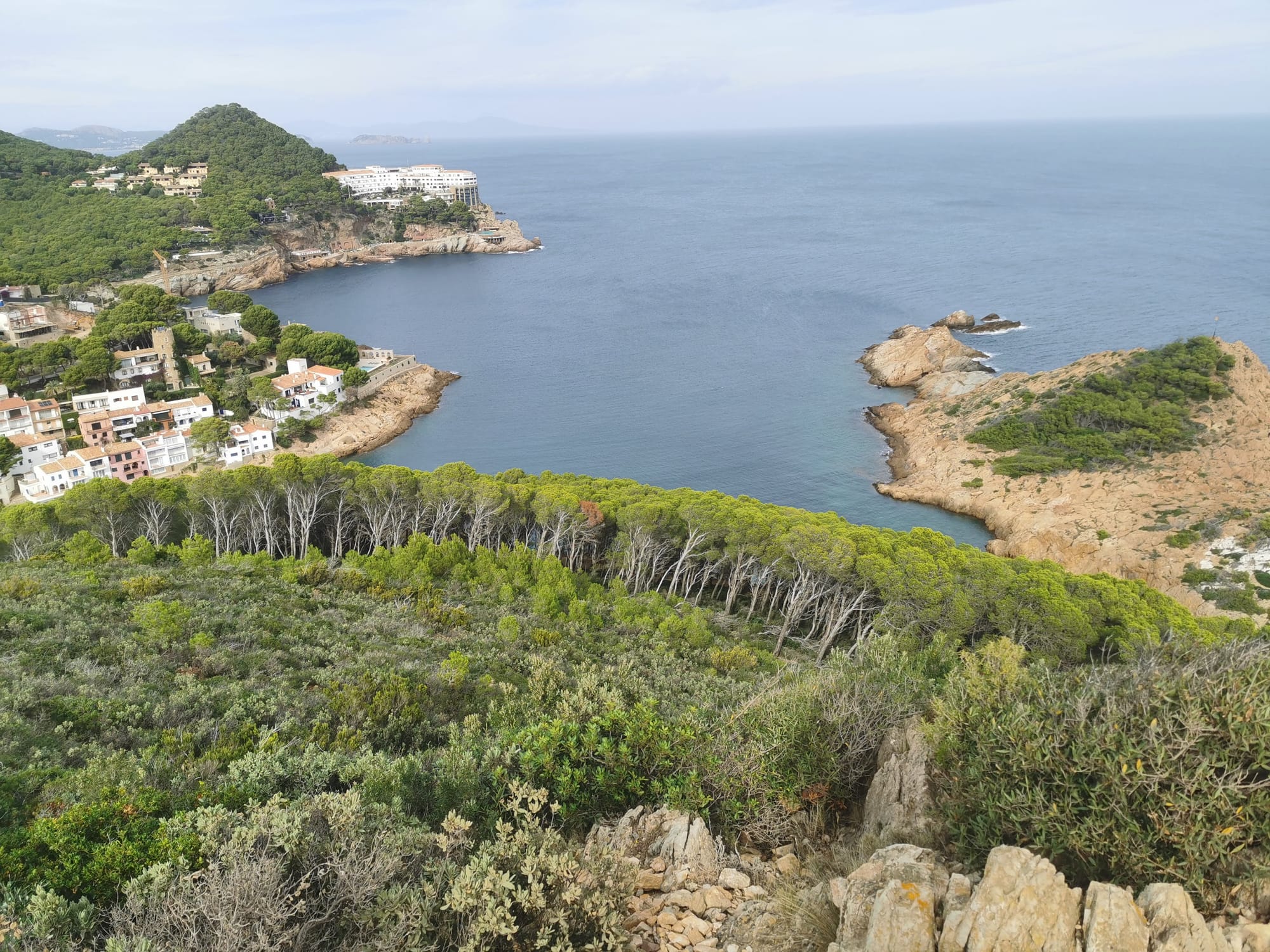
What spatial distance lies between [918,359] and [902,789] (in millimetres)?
52170

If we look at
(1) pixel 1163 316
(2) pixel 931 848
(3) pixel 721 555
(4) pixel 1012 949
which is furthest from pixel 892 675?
(1) pixel 1163 316

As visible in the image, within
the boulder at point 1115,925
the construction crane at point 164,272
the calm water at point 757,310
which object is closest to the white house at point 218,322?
the calm water at point 757,310

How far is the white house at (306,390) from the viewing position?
158 feet

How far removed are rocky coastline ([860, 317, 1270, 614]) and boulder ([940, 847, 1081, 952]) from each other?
29757mm

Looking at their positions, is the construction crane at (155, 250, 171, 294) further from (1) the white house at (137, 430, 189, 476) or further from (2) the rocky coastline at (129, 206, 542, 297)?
(1) the white house at (137, 430, 189, 476)

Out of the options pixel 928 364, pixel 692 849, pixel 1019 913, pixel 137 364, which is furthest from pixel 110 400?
pixel 928 364

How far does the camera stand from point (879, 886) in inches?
229

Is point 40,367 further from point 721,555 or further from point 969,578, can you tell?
point 969,578

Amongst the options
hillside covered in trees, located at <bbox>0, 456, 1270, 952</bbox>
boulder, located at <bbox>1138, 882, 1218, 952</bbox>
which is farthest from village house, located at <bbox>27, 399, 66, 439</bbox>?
boulder, located at <bbox>1138, 882, 1218, 952</bbox>

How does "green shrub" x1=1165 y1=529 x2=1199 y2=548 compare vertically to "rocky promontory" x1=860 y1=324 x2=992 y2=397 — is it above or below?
below

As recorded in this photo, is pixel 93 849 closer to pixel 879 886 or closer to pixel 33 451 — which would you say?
pixel 879 886

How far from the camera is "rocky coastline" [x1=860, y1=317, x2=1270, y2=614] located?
31.9m

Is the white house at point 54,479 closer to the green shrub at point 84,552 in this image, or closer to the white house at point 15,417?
the white house at point 15,417

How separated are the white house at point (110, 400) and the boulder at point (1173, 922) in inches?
1998
